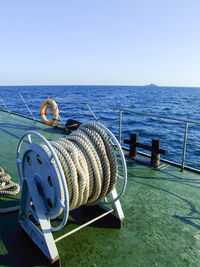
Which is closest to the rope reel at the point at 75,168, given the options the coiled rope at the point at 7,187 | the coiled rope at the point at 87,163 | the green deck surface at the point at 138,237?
the coiled rope at the point at 87,163

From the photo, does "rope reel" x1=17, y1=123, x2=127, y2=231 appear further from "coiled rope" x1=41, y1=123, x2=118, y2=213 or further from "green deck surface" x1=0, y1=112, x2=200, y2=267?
"green deck surface" x1=0, y1=112, x2=200, y2=267

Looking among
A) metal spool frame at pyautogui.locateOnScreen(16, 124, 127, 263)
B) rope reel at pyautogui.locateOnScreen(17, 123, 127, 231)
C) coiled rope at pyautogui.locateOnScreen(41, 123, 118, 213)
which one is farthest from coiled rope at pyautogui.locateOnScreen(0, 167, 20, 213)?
coiled rope at pyautogui.locateOnScreen(41, 123, 118, 213)

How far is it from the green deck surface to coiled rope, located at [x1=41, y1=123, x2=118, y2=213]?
1.58ft

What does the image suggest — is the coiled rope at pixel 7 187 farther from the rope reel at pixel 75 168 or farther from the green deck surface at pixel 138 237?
the rope reel at pixel 75 168

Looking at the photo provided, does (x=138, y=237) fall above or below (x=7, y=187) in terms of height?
below

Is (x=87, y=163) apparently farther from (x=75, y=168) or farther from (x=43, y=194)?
(x=43, y=194)

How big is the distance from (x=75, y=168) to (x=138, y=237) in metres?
1.19

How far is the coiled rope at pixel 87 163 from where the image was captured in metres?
2.47

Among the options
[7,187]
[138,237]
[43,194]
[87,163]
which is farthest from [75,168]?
[7,187]

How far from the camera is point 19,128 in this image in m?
8.08

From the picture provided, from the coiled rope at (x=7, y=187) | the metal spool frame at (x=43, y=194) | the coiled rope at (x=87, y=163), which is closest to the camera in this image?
the metal spool frame at (x=43, y=194)

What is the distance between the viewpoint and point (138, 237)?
2.84m

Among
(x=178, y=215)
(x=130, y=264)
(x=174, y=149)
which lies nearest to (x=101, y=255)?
(x=130, y=264)

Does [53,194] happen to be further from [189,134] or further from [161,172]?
[189,134]
